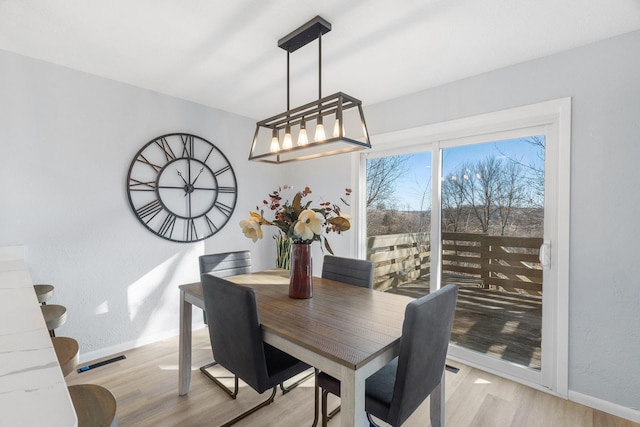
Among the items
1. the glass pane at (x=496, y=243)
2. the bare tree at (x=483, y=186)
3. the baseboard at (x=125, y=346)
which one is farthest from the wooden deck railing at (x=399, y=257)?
the baseboard at (x=125, y=346)

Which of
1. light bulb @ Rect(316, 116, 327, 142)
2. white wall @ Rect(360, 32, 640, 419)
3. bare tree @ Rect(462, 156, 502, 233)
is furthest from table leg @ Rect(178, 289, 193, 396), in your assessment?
white wall @ Rect(360, 32, 640, 419)

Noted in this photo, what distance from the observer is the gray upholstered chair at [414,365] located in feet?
4.28

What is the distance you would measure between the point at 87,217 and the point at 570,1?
359 centimetres

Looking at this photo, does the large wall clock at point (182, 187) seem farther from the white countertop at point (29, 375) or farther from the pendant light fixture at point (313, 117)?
the white countertop at point (29, 375)

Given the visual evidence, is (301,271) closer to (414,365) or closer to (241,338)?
(241,338)

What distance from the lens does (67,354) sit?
1.24m

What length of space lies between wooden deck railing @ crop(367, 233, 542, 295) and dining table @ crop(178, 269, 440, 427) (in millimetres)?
1066

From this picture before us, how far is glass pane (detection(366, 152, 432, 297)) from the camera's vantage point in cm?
303

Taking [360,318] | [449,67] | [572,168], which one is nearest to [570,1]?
[449,67]

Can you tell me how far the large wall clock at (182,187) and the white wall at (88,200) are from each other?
0.09 metres

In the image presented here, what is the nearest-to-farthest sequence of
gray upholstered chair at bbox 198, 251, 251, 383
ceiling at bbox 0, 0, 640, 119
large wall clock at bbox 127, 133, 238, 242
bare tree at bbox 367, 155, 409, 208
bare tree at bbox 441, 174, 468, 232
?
ceiling at bbox 0, 0, 640, 119 → gray upholstered chair at bbox 198, 251, 251, 383 → bare tree at bbox 441, 174, 468, 232 → large wall clock at bbox 127, 133, 238, 242 → bare tree at bbox 367, 155, 409, 208

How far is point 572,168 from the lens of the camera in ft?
7.08

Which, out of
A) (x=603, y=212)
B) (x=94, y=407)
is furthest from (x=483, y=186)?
(x=94, y=407)

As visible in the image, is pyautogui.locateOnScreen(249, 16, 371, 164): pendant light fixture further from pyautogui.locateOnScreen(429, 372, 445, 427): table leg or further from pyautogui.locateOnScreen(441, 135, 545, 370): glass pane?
pyautogui.locateOnScreen(429, 372, 445, 427): table leg
